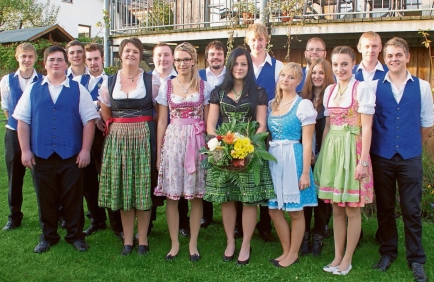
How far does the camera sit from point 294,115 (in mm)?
4125

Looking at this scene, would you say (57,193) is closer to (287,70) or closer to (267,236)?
(267,236)

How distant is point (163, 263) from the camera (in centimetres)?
438

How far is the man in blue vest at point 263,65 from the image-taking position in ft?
15.8

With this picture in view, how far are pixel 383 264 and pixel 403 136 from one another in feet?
3.94

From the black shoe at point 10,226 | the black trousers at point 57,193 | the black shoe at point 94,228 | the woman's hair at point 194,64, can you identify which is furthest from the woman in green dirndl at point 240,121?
the black shoe at point 10,226

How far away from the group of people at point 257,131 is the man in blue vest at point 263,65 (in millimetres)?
12

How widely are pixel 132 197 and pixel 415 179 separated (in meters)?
2.55

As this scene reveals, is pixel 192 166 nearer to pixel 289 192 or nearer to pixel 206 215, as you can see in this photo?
pixel 289 192

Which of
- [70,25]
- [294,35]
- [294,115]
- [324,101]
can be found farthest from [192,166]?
[70,25]

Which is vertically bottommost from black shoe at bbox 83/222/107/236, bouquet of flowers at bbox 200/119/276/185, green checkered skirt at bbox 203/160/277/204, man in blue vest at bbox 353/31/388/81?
black shoe at bbox 83/222/107/236

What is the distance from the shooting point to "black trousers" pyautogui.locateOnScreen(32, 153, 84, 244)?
4535 millimetres

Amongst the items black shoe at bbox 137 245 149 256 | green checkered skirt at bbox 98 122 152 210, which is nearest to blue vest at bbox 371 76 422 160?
green checkered skirt at bbox 98 122 152 210

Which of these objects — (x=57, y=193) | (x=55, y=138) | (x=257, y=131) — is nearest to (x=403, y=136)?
(x=257, y=131)

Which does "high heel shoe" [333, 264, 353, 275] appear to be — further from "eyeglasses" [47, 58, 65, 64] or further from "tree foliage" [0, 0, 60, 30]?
"tree foliage" [0, 0, 60, 30]
